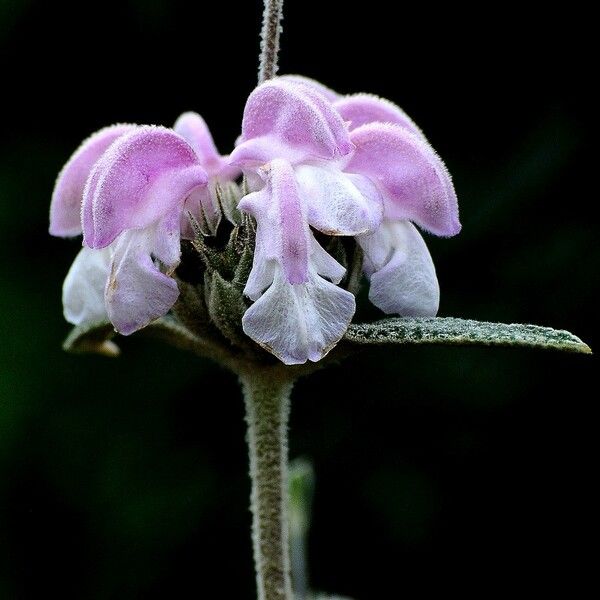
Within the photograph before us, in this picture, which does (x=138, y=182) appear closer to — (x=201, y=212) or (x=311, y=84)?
(x=201, y=212)

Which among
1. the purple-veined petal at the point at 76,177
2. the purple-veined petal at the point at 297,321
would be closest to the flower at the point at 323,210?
the purple-veined petal at the point at 297,321

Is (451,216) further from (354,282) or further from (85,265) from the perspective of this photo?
(85,265)

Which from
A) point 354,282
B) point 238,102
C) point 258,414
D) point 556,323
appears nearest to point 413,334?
point 354,282

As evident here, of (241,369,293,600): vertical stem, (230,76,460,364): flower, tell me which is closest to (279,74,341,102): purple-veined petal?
(230,76,460,364): flower

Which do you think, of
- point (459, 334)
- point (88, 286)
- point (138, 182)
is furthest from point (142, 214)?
point (459, 334)

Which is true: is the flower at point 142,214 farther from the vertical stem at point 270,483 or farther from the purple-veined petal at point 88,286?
the vertical stem at point 270,483

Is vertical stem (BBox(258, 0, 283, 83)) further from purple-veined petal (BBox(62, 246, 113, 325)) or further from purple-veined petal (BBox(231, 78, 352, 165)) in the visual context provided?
purple-veined petal (BBox(62, 246, 113, 325))

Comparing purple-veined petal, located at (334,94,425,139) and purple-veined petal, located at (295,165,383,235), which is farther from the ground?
purple-veined petal, located at (334,94,425,139)
